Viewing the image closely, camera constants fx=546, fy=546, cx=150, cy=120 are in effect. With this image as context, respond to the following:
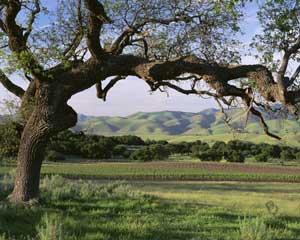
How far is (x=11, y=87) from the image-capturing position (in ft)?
61.1

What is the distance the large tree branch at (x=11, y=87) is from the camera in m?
18.4

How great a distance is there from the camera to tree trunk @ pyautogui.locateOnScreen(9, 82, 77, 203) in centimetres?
1686

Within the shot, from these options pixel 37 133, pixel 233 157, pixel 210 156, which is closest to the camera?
pixel 37 133

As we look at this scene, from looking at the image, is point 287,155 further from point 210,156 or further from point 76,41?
point 76,41

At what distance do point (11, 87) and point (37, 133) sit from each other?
266cm

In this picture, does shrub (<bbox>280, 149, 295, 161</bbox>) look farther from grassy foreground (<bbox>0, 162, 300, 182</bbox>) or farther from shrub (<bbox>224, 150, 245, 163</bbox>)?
grassy foreground (<bbox>0, 162, 300, 182</bbox>)

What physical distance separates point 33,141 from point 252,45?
23.9 ft

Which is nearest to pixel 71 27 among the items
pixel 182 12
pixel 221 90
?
pixel 182 12

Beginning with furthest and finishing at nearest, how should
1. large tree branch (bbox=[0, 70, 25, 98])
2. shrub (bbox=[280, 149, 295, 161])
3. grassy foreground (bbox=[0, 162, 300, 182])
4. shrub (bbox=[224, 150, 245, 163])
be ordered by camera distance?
shrub (bbox=[280, 149, 295, 161])
shrub (bbox=[224, 150, 245, 163])
grassy foreground (bbox=[0, 162, 300, 182])
large tree branch (bbox=[0, 70, 25, 98])

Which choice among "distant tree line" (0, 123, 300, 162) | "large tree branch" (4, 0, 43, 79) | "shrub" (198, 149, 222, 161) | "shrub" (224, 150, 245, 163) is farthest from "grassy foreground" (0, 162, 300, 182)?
"large tree branch" (4, 0, 43, 79)

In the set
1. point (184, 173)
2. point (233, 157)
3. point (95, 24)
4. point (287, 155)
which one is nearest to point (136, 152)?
point (233, 157)

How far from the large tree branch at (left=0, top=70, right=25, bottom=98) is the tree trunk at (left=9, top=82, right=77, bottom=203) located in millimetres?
1736

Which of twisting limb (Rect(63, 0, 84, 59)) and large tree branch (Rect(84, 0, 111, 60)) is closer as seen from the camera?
large tree branch (Rect(84, 0, 111, 60))

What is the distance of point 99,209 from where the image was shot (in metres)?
17.0
